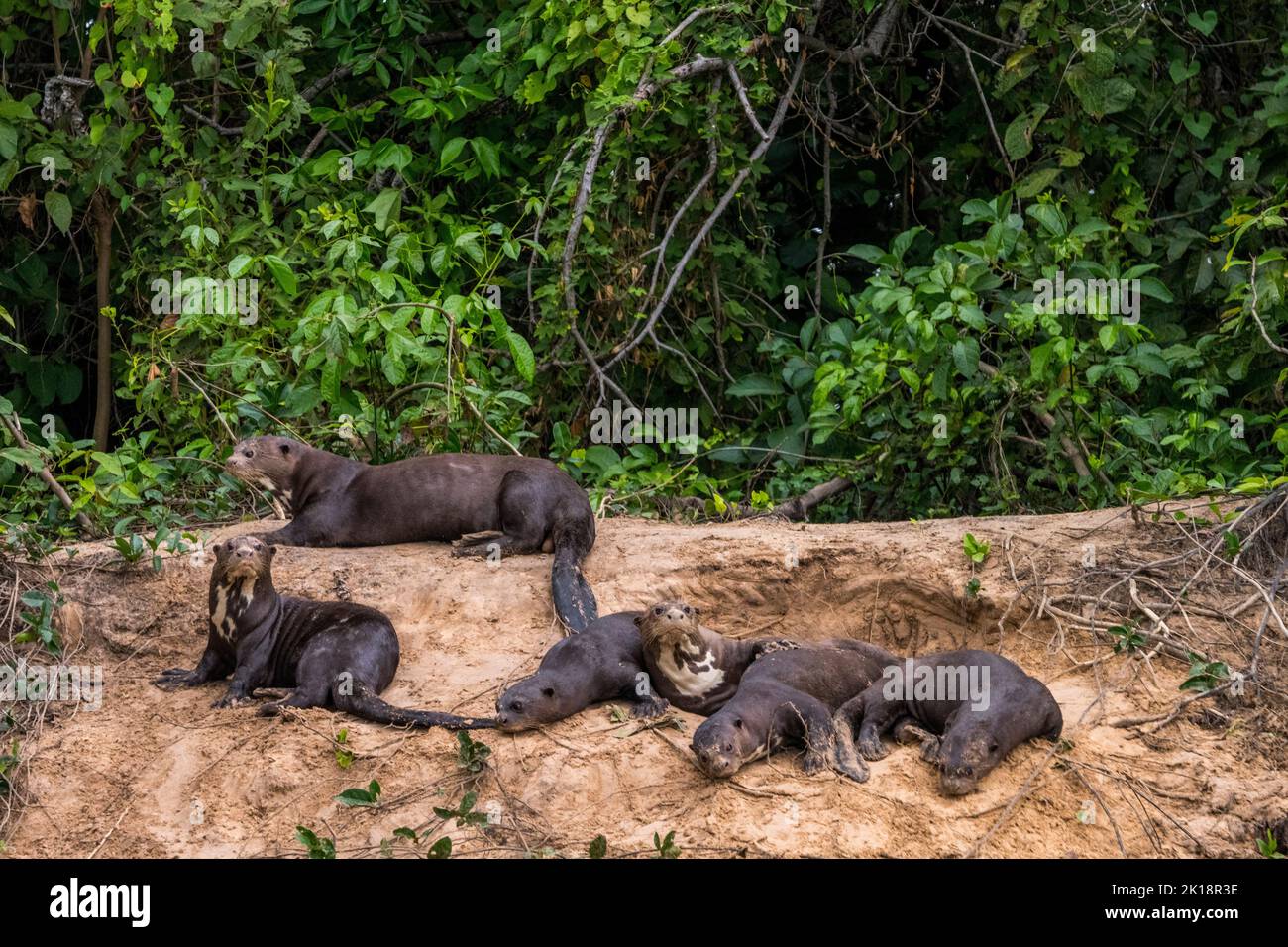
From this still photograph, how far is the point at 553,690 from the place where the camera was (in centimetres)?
484

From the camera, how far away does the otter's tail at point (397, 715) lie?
475 centimetres

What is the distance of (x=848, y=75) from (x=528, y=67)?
1.92 metres

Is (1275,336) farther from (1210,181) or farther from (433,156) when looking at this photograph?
(433,156)

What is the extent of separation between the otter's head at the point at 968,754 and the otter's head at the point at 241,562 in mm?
2398

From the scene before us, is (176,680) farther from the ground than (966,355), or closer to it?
closer to it

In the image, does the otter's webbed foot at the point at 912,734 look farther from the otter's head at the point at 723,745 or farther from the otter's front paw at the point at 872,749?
the otter's head at the point at 723,745

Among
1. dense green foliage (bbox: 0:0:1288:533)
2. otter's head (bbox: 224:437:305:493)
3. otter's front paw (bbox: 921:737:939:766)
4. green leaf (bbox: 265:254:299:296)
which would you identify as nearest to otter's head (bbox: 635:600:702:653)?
otter's front paw (bbox: 921:737:939:766)

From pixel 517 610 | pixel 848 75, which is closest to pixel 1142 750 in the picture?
pixel 517 610

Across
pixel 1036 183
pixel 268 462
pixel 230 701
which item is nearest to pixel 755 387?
pixel 1036 183

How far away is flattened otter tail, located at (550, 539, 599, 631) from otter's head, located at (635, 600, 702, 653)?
345 mm

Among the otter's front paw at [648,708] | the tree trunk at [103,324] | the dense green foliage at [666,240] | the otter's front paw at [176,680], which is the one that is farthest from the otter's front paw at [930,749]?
the tree trunk at [103,324]

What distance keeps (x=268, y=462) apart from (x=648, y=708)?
2.56 metres

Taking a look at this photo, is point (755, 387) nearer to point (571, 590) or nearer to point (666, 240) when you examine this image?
point (666, 240)

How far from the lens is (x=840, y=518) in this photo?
7609 millimetres
